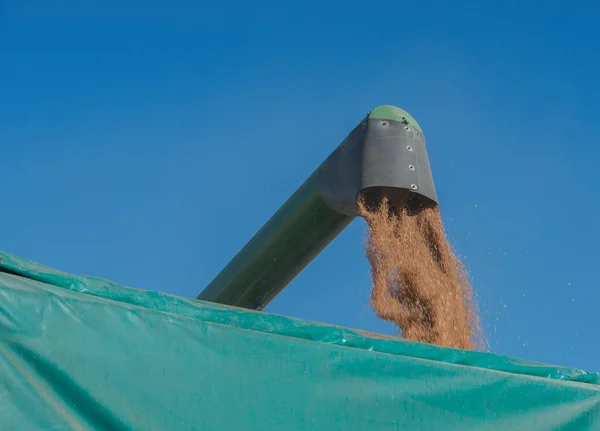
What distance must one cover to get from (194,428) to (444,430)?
2.15 ft

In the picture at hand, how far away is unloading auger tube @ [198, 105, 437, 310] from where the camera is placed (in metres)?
3.79

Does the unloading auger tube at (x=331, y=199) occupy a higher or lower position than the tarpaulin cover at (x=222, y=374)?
higher

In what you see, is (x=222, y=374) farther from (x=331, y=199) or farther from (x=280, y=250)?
(x=280, y=250)

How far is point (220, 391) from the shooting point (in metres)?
2.02

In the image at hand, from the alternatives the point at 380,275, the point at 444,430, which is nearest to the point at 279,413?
the point at 444,430

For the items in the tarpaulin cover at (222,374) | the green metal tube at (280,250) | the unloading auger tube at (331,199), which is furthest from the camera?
the green metal tube at (280,250)

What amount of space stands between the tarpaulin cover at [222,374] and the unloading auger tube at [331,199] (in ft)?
5.11

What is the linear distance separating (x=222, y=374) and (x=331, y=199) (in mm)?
2019

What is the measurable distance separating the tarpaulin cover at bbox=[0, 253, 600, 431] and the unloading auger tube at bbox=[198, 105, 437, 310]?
1.56 meters

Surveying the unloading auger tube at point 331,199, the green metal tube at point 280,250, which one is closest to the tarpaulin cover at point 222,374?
the unloading auger tube at point 331,199

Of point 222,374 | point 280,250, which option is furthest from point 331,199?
point 222,374

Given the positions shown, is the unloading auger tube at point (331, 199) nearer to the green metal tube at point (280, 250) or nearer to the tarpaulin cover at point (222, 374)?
the green metal tube at point (280, 250)

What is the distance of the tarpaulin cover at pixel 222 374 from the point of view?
1.91m

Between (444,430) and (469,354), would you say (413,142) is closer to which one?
(469,354)
